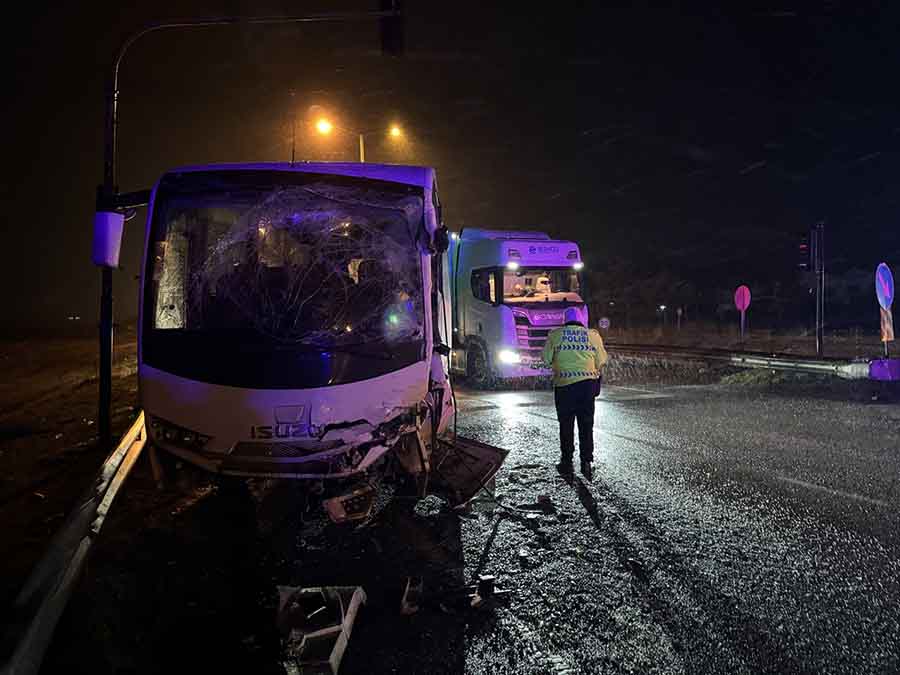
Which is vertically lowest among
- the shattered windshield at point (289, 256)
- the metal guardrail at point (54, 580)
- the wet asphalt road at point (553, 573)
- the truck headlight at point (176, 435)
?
the wet asphalt road at point (553, 573)

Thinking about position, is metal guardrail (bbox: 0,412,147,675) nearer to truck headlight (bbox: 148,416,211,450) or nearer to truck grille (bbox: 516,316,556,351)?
truck headlight (bbox: 148,416,211,450)

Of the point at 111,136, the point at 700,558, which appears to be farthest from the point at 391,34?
the point at 700,558

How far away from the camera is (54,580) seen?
375 cm

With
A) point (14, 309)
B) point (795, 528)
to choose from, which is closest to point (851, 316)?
point (795, 528)

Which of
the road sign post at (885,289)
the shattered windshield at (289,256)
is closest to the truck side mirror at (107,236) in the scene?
the shattered windshield at (289,256)

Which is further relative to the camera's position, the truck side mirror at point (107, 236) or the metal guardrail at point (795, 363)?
the metal guardrail at point (795, 363)

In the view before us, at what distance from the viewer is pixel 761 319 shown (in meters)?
50.4

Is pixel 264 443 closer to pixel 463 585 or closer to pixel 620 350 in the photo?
pixel 463 585

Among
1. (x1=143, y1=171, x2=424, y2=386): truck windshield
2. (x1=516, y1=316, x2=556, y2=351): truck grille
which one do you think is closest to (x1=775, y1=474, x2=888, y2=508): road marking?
(x1=143, y1=171, x2=424, y2=386): truck windshield

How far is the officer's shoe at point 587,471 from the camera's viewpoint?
7051 millimetres

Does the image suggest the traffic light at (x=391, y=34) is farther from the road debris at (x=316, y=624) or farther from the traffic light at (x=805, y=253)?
the traffic light at (x=805, y=253)

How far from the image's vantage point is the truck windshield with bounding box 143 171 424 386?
5621 mm

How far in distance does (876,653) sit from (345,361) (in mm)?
3653

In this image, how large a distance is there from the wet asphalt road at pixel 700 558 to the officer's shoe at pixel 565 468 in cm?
19
